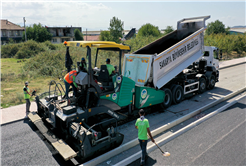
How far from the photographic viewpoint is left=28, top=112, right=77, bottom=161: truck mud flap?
186 inches

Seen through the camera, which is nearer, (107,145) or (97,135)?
(97,135)

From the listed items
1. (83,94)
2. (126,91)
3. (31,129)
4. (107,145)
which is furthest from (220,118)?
(31,129)

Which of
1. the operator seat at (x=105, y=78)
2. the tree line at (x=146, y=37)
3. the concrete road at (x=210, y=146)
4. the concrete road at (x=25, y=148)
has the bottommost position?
the concrete road at (x=25, y=148)

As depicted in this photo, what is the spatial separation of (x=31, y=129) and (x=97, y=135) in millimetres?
3564

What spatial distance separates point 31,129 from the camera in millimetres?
7246

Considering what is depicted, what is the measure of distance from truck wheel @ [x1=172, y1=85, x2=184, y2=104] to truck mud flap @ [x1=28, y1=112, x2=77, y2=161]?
5948 mm

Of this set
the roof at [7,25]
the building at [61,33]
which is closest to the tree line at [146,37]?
the roof at [7,25]

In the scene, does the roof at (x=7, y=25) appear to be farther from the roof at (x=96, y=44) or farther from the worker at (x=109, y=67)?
the worker at (x=109, y=67)

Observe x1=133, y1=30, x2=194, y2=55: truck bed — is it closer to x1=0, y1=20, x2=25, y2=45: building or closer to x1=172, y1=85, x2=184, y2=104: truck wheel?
x1=172, y1=85, x2=184, y2=104: truck wheel

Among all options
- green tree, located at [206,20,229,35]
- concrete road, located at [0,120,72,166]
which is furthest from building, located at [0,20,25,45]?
green tree, located at [206,20,229,35]

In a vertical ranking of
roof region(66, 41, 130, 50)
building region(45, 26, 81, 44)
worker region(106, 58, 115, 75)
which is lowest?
worker region(106, 58, 115, 75)

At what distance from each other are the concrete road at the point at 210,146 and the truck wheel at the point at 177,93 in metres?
2.14

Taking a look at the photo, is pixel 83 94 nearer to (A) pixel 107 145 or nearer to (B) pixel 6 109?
(A) pixel 107 145

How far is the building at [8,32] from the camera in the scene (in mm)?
45472
